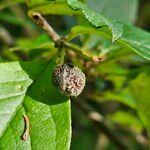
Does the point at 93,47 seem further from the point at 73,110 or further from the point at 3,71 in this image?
the point at 73,110

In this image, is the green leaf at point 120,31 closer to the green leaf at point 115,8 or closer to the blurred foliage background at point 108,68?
the blurred foliage background at point 108,68

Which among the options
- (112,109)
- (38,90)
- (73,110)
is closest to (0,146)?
(38,90)

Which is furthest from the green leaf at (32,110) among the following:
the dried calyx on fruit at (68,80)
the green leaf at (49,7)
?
the green leaf at (49,7)

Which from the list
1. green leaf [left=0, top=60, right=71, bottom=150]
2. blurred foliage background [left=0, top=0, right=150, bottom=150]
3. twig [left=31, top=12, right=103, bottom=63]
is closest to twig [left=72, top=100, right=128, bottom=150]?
blurred foliage background [left=0, top=0, right=150, bottom=150]

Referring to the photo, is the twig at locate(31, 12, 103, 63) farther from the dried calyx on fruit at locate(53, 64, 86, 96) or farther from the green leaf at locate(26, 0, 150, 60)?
the dried calyx on fruit at locate(53, 64, 86, 96)

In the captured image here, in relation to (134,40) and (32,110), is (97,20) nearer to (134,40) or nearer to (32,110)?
(134,40)

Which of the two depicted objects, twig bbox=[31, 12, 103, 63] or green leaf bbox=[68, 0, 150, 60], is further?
twig bbox=[31, 12, 103, 63]

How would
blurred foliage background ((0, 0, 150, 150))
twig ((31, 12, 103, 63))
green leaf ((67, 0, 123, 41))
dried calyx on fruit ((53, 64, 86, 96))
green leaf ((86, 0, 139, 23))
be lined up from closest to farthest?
green leaf ((67, 0, 123, 41)) < dried calyx on fruit ((53, 64, 86, 96)) < twig ((31, 12, 103, 63)) < blurred foliage background ((0, 0, 150, 150)) < green leaf ((86, 0, 139, 23))

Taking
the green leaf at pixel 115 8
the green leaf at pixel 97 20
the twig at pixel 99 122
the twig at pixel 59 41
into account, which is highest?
the green leaf at pixel 97 20
